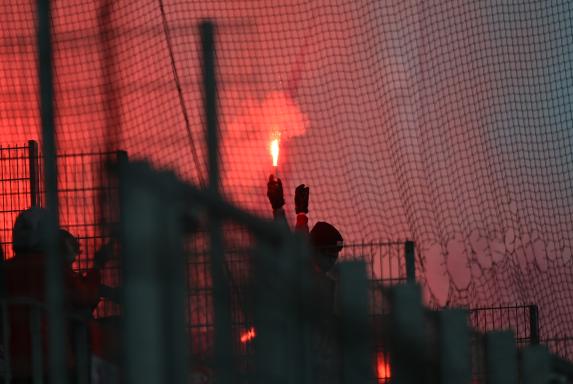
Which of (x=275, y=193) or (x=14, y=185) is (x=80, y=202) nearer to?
(x=14, y=185)

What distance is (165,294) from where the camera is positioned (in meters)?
1.66

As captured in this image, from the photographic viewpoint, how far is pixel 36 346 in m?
3.25

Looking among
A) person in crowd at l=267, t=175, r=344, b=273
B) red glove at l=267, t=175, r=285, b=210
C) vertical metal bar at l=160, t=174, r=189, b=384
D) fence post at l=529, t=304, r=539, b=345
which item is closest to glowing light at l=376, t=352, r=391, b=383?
vertical metal bar at l=160, t=174, r=189, b=384

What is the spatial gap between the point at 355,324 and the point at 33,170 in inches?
111

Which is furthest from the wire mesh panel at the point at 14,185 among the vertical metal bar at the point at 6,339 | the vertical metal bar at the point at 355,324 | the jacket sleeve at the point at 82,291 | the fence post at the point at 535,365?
the vertical metal bar at the point at 355,324

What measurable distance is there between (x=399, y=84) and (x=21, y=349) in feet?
6.84

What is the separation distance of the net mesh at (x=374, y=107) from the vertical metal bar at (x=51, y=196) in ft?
5.95

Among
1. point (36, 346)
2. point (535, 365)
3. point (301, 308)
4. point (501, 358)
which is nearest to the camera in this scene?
point (301, 308)

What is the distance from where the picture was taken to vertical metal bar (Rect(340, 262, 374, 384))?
1864 millimetres

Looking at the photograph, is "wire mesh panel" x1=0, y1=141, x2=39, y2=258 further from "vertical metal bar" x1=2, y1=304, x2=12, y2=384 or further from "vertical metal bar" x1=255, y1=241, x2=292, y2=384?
"vertical metal bar" x1=255, y1=241, x2=292, y2=384

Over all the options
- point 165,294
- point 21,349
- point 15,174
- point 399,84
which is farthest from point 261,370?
point 399,84

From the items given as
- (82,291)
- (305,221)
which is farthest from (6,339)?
(305,221)

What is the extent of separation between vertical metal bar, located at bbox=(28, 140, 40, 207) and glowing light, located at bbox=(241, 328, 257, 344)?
8.46 feet

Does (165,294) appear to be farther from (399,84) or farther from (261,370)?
(399,84)
